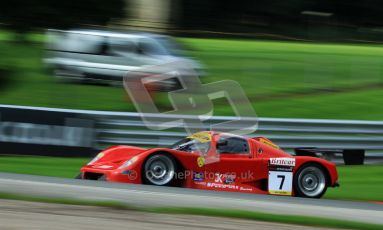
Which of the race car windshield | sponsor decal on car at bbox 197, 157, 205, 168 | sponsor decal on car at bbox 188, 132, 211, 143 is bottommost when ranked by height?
sponsor decal on car at bbox 197, 157, 205, 168

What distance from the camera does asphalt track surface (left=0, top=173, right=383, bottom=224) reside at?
257 inches

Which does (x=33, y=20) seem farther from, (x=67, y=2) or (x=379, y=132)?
(x=379, y=132)

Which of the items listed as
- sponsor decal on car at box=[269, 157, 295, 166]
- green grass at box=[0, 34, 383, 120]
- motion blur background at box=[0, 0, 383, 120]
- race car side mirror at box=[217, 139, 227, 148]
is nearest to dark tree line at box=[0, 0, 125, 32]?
motion blur background at box=[0, 0, 383, 120]

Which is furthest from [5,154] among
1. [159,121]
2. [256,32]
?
[256,32]

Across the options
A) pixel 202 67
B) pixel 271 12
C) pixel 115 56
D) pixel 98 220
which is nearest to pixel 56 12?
pixel 98 220

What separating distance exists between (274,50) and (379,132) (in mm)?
8138

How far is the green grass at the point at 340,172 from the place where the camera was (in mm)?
9195

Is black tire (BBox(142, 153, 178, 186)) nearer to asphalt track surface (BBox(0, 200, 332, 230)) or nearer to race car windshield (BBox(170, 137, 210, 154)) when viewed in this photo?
race car windshield (BBox(170, 137, 210, 154))

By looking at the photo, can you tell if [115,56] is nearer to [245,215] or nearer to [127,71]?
[127,71]

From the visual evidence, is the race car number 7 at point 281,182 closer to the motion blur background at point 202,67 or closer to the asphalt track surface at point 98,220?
the motion blur background at point 202,67

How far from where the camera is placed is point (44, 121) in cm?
1038

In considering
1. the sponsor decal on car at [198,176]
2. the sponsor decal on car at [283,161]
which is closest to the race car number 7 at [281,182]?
the sponsor decal on car at [283,161]

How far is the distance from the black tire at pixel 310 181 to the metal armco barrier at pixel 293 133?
235 centimetres

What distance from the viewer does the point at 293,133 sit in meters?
11.0
